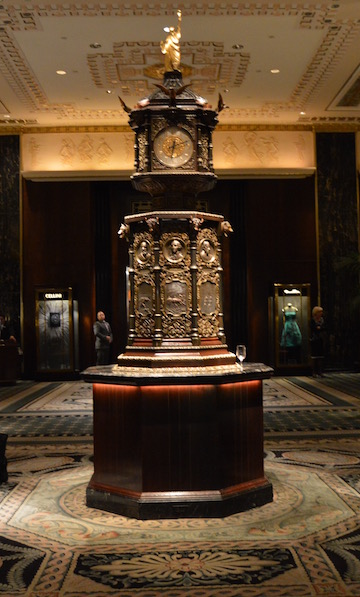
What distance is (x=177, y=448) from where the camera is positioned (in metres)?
4.80

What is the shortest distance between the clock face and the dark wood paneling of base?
5.84ft

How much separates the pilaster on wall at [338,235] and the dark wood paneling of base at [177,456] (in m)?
11.3

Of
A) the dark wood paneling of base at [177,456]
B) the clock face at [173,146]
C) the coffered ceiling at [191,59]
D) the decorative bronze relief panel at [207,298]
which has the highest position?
the coffered ceiling at [191,59]

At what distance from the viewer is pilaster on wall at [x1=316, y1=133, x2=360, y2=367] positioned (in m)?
15.8

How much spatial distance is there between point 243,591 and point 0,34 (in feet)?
33.4

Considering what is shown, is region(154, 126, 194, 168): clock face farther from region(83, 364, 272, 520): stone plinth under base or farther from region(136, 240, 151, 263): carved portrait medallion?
region(83, 364, 272, 520): stone plinth under base

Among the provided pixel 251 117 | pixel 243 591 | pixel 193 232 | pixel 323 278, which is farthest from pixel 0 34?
pixel 243 591

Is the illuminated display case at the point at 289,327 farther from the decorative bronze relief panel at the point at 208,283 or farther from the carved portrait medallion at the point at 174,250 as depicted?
the carved portrait medallion at the point at 174,250

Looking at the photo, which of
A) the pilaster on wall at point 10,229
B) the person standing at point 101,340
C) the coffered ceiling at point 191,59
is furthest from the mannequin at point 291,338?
the pilaster on wall at point 10,229

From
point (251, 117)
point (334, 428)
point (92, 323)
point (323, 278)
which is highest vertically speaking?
point (251, 117)

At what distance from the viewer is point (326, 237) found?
52.2ft

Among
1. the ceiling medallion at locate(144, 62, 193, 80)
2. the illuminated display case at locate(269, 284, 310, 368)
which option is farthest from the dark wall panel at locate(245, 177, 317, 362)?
the ceiling medallion at locate(144, 62, 193, 80)

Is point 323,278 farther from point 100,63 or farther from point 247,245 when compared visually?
point 100,63

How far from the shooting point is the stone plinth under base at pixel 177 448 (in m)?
4.72
